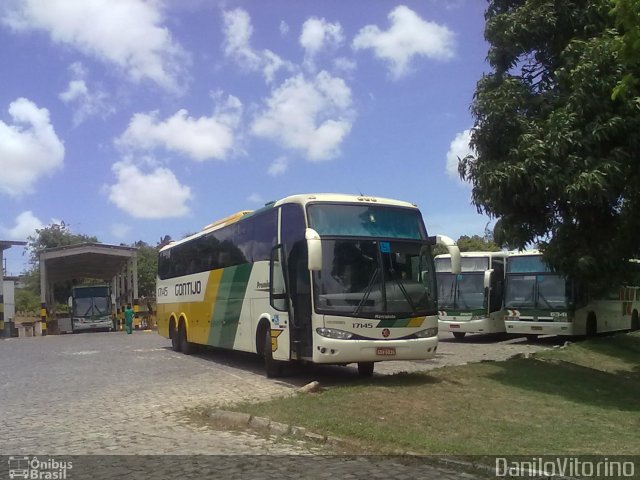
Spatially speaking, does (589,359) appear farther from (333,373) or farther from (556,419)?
(556,419)

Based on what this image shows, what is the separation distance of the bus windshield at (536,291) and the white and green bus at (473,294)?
809 millimetres

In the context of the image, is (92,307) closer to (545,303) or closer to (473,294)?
(473,294)

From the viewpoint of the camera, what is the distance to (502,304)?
2414cm

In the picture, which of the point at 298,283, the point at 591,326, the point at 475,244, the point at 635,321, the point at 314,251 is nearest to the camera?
the point at 314,251

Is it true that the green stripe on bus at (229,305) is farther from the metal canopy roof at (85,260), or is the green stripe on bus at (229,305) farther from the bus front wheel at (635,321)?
the bus front wheel at (635,321)

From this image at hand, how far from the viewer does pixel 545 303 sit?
22469mm

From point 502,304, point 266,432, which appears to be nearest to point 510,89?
point 266,432

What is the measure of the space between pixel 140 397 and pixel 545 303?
15684 millimetres

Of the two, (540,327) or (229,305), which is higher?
(229,305)

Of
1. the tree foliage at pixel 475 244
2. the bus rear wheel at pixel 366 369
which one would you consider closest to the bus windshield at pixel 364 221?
the bus rear wheel at pixel 366 369

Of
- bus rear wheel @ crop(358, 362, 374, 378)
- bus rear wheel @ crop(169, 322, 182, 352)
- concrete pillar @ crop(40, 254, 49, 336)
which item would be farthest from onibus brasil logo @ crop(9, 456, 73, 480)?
concrete pillar @ crop(40, 254, 49, 336)

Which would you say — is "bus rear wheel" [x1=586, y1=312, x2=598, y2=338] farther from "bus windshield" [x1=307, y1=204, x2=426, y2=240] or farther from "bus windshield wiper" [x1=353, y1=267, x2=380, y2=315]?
"bus windshield wiper" [x1=353, y1=267, x2=380, y2=315]

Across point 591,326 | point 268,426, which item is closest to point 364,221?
point 268,426

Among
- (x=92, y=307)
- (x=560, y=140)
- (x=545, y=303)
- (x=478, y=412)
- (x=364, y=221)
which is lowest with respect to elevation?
(x=92, y=307)
